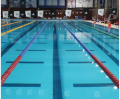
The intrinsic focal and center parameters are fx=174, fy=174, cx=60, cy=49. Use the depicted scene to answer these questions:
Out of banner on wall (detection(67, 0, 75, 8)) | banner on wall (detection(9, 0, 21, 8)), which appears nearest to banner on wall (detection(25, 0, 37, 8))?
banner on wall (detection(9, 0, 21, 8))

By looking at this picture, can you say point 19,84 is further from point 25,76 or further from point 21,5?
point 21,5

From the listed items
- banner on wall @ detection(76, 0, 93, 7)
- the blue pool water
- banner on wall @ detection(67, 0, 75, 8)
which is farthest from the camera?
banner on wall @ detection(67, 0, 75, 8)

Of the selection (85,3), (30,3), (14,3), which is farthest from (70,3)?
(14,3)

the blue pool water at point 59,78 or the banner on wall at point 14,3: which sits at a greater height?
the banner on wall at point 14,3

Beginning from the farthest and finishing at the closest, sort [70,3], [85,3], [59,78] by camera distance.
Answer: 1. [70,3]
2. [85,3]
3. [59,78]

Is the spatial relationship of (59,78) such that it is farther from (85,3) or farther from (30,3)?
(30,3)

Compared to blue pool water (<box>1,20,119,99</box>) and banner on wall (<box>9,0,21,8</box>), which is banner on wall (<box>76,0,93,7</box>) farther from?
blue pool water (<box>1,20,119,99</box>)

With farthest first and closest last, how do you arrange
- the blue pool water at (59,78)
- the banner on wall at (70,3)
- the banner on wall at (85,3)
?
the banner on wall at (70,3)
the banner on wall at (85,3)
the blue pool water at (59,78)

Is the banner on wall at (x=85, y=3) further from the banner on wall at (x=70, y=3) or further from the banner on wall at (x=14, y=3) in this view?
the banner on wall at (x=14, y=3)

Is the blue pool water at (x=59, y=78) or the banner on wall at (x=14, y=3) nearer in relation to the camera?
the blue pool water at (x=59, y=78)

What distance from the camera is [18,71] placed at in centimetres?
299

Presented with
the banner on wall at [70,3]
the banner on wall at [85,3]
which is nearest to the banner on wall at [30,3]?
the banner on wall at [70,3]

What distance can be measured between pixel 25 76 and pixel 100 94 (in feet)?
4.01

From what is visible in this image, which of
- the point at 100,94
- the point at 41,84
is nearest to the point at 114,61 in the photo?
the point at 100,94
